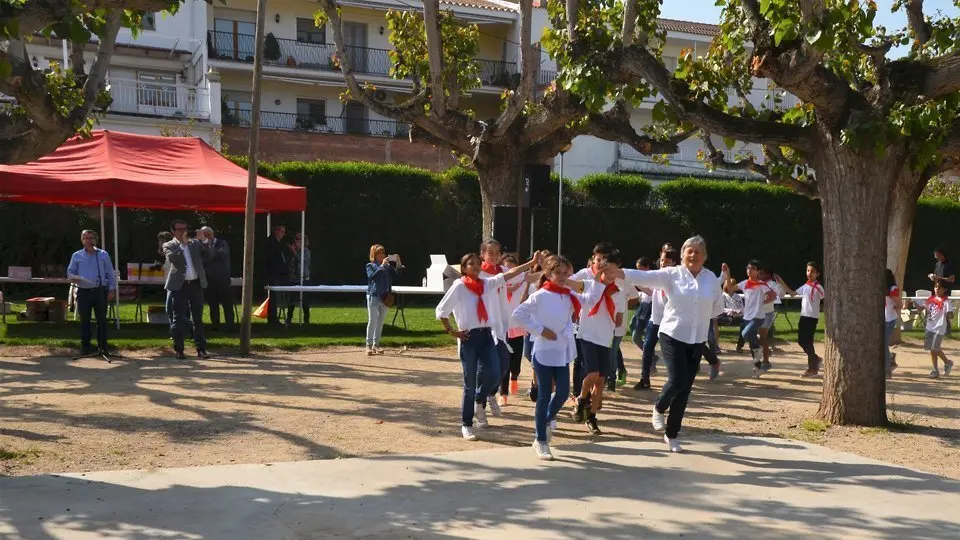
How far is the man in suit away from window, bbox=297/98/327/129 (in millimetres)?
22550

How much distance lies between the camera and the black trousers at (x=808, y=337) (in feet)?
43.1

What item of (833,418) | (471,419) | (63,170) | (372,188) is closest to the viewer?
(471,419)

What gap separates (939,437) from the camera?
896 centimetres

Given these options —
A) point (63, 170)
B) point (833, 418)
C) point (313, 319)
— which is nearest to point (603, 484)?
point (833, 418)

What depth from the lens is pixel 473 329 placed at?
331 inches

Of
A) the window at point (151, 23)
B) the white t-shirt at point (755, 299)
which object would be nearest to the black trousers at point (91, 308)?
the white t-shirt at point (755, 299)

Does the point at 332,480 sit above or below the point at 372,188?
below

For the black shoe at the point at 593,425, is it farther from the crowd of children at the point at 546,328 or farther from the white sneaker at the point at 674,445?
the white sneaker at the point at 674,445

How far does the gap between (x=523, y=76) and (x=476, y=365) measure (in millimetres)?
6350

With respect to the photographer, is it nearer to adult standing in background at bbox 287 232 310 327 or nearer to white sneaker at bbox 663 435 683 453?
adult standing in background at bbox 287 232 310 327

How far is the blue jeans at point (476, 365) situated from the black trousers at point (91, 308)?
6.07 metres

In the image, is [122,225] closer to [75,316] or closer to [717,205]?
[75,316]

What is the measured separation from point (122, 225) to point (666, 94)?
15114 millimetres

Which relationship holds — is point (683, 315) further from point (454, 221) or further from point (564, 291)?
point (454, 221)
